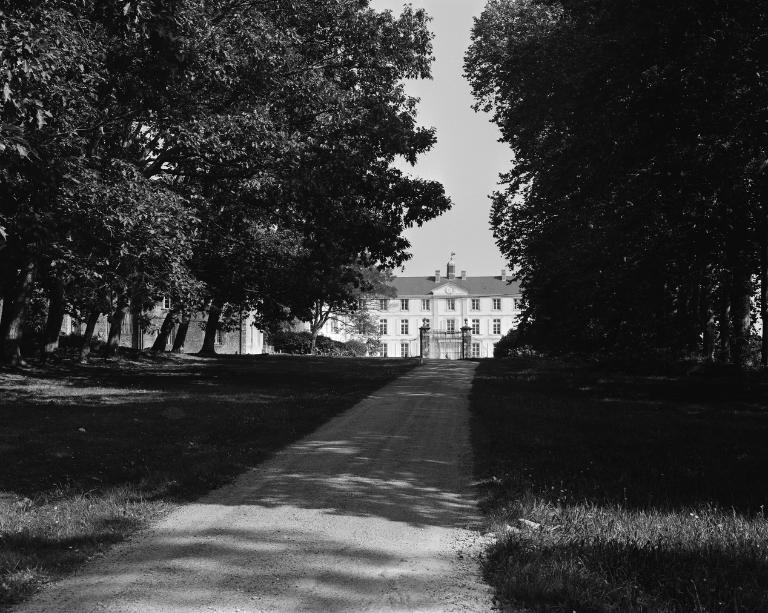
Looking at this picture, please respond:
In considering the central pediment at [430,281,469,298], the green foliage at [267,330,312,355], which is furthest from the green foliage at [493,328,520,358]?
the central pediment at [430,281,469,298]

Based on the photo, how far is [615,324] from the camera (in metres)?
25.9

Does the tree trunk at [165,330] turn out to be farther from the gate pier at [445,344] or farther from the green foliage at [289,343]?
the green foliage at [289,343]

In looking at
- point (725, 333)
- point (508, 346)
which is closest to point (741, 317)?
point (725, 333)

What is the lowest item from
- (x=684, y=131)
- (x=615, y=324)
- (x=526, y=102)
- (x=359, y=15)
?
(x=615, y=324)

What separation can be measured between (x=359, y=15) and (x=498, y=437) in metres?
14.3

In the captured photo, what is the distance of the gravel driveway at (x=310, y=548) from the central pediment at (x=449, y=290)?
92.7 m

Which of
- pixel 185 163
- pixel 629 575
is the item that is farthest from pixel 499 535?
pixel 185 163

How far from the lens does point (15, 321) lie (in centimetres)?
2362

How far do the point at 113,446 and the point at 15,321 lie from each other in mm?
15735

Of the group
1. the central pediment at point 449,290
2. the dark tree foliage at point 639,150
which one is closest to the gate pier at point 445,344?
the dark tree foliage at point 639,150

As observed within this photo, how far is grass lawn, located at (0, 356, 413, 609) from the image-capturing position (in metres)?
5.77

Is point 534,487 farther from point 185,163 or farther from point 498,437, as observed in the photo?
point 185,163

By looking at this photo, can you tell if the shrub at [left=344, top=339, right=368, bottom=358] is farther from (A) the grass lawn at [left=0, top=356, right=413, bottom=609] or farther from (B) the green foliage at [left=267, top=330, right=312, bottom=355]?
(A) the grass lawn at [left=0, top=356, right=413, bottom=609]

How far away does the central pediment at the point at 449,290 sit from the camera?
102 meters
